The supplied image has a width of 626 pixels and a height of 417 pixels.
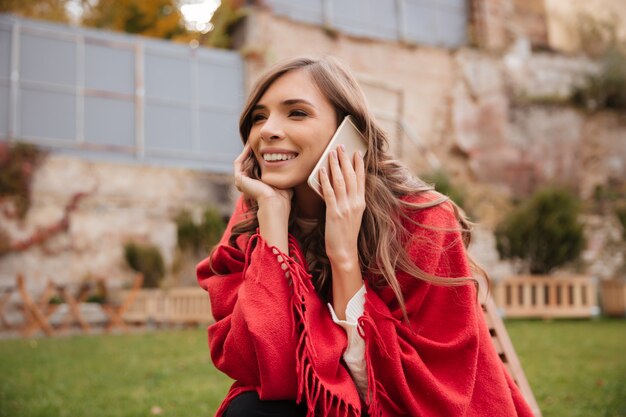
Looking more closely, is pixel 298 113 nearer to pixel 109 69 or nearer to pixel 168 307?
pixel 168 307

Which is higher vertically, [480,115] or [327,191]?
[480,115]

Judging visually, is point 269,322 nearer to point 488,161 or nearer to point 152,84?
point 152,84

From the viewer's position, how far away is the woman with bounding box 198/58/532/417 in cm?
175

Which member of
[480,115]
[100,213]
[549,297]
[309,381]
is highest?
[480,115]

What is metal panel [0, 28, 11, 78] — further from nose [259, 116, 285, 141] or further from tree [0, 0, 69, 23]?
nose [259, 116, 285, 141]

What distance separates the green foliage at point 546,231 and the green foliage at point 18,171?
968cm

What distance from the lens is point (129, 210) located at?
1313cm

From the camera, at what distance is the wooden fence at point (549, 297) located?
11.1 meters

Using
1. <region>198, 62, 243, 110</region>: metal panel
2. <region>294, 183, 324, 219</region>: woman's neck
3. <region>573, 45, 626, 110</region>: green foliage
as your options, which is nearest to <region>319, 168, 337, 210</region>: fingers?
<region>294, 183, 324, 219</region>: woman's neck

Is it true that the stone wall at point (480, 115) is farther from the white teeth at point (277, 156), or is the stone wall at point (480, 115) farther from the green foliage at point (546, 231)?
the white teeth at point (277, 156)

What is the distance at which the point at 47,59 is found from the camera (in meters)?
12.7

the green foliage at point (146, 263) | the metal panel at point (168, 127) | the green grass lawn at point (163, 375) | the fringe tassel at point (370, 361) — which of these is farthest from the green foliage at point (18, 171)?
the fringe tassel at point (370, 361)

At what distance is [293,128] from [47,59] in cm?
1241

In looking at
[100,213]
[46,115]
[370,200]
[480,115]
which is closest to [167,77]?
[46,115]
